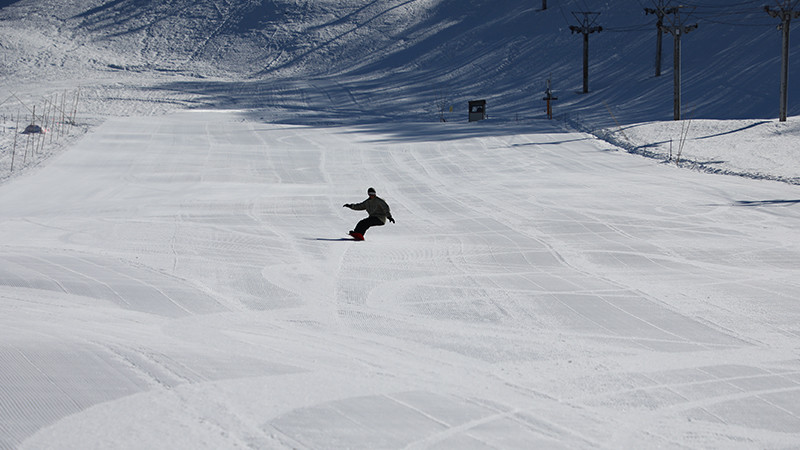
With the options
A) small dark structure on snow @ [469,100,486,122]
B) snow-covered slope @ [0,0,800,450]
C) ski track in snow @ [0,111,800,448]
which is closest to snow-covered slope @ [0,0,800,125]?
small dark structure on snow @ [469,100,486,122]

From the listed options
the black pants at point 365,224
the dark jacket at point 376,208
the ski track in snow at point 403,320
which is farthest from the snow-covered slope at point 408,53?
the black pants at point 365,224

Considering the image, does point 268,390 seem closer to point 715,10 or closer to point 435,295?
point 435,295

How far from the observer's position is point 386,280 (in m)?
10.7

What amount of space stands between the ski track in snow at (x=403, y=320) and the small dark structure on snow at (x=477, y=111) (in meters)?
21.2

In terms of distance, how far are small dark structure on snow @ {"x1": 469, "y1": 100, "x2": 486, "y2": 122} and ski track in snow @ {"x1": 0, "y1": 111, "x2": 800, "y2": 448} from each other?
2122 centimetres

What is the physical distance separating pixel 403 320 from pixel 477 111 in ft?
109

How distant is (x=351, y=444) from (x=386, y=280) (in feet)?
17.9

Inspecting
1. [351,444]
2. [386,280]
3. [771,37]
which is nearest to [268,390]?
[351,444]

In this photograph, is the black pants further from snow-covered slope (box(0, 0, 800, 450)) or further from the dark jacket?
snow-covered slope (box(0, 0, 800, 450))

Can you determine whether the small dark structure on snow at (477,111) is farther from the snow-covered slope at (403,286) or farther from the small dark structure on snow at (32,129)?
the small dark structure on snow at (32,129)

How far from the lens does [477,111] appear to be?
4131 centimetres

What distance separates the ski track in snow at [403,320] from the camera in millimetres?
5719

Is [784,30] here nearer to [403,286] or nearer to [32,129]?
[403,286]

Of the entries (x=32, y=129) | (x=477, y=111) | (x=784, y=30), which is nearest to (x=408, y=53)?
(x=477, y=111)
